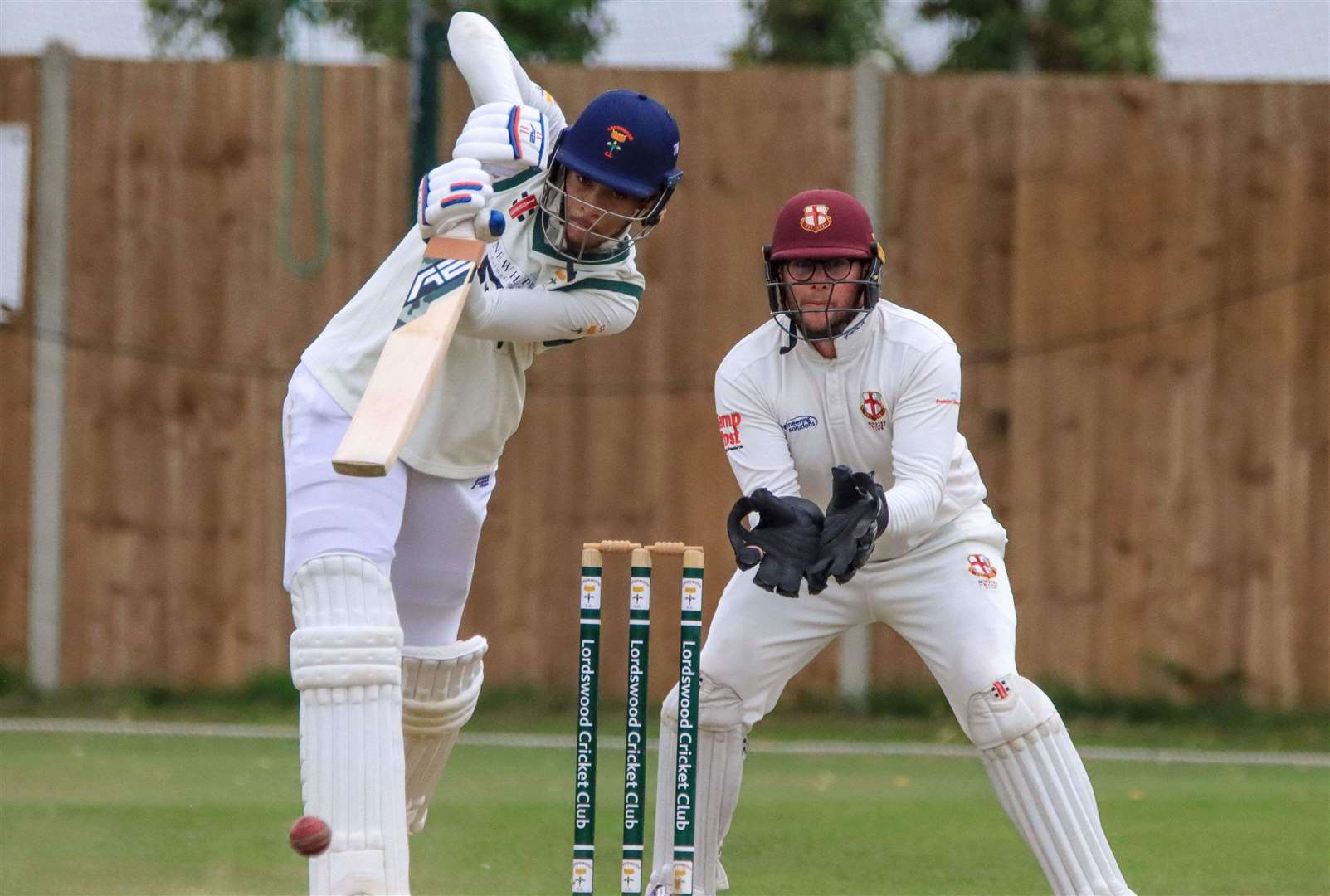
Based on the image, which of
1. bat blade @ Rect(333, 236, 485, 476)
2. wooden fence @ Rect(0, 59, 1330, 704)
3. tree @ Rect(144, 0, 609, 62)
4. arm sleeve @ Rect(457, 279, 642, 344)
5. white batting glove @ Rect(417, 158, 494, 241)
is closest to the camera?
bat blade @ Rect(333, 236, 485, 476)

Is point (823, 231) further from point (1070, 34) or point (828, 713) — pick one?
point (1070, 34)

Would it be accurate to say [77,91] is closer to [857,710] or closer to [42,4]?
[42,4]

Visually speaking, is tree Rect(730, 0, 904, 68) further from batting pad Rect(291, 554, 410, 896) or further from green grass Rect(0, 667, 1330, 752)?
batting pad Rect(291, 554, 410, 896)

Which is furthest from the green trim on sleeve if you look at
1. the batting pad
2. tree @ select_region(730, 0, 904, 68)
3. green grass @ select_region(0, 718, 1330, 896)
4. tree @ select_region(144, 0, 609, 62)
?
tree @ select_region(730, 0, 904, 68)

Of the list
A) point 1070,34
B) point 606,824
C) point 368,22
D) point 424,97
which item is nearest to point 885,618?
point 606,824

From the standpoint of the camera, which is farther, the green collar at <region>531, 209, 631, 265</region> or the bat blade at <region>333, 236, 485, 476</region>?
the green collar at <region>531, 209, 631, 265</region>

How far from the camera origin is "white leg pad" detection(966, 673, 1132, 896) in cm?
389

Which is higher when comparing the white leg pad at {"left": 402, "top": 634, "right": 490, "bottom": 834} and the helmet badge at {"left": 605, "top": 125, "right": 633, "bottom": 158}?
the helmet badge at {"left": 605, "top": 125, "right": 633, "bottom": 158}

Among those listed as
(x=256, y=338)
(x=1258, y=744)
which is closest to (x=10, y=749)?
(x=256, y=338)

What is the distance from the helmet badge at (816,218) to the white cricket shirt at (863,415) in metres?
0.24

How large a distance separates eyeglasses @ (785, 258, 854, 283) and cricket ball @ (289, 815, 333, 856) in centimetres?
151

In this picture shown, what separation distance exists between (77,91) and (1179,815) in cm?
503

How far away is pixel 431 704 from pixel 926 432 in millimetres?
1261

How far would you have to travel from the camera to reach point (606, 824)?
5570 mm
